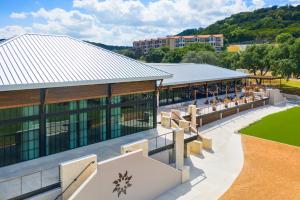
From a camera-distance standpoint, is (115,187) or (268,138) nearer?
(115,187)

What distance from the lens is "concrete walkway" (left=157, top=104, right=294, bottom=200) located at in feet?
66.0

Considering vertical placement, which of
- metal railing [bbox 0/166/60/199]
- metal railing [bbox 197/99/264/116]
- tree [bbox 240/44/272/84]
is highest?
tree [bbox 240/44/272/84]

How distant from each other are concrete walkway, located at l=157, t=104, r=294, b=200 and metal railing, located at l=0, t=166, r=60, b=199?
7.11 m

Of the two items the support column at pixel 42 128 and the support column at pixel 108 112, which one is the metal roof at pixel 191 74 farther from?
the support column at pixel 42 128

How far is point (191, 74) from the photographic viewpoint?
148ft

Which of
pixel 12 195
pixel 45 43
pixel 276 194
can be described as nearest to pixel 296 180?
pixel 276 194

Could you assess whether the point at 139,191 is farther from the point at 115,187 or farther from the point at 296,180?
the point at 296,180

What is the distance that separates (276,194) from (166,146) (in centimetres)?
775

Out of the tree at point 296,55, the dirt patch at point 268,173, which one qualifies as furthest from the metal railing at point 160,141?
the tree at point 296,55

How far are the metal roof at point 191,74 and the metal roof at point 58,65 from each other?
14.7 m

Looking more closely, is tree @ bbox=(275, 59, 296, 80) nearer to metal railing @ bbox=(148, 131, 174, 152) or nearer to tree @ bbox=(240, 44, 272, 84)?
tree @ bbox=(240, 44, 272, 84)

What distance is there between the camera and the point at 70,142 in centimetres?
2047

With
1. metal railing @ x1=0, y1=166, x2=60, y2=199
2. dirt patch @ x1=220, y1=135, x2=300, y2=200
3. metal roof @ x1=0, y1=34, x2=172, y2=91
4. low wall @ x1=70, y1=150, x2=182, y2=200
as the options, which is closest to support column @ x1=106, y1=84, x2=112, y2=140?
metal roof @ x1=0, y1=34, x2=172, y2=91

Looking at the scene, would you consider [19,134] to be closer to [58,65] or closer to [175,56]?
[58,65]
